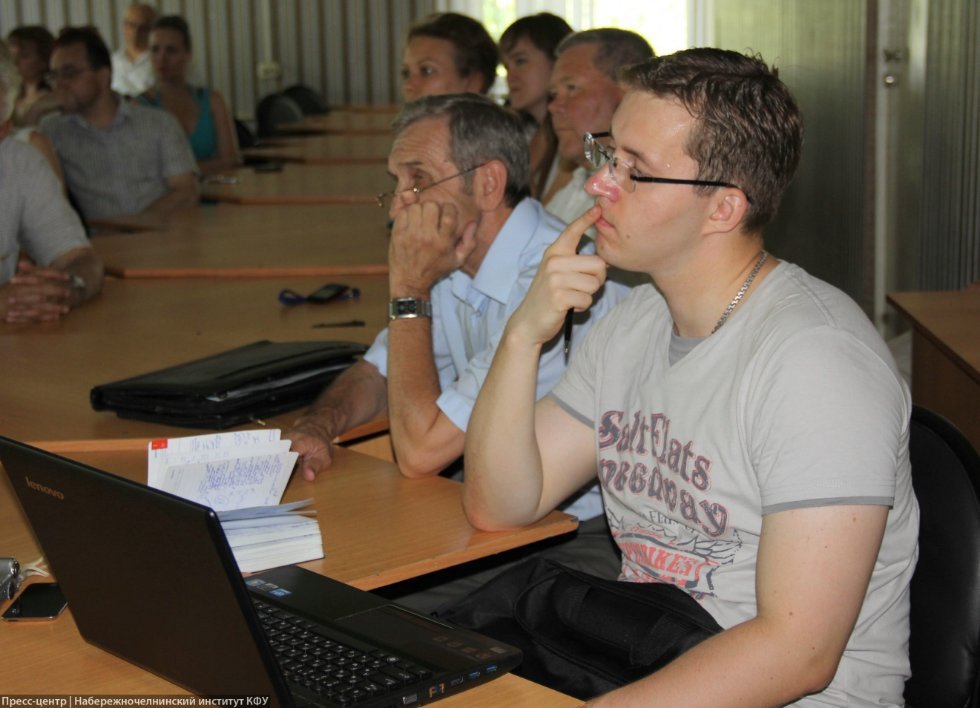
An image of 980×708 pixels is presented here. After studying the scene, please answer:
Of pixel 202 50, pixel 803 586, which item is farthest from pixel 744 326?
pixel 202 50

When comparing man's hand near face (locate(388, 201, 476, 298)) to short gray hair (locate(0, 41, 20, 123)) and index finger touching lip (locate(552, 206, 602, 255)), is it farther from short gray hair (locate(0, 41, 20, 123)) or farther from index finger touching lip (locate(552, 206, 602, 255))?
short gray hair (locate(0, 41, 20, 123))

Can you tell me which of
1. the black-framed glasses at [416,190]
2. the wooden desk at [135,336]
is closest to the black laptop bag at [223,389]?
the wooden desk at [135,336]

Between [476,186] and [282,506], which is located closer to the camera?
[282,506]

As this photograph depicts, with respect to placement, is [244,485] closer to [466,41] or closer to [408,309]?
[408,309]

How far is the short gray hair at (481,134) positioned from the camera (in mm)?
2316

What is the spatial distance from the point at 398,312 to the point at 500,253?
0.23m

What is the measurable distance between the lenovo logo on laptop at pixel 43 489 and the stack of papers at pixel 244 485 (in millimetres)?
269

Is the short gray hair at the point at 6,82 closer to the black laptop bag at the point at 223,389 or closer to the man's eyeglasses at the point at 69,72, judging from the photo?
the black laptop bag at the point at 223,389

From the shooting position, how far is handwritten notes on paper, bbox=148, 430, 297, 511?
4.99 feet

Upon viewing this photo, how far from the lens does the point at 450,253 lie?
2.29m

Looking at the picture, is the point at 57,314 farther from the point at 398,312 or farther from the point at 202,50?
the point at 202,50

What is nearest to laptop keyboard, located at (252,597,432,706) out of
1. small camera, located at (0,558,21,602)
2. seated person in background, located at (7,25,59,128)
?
small camera, located at (0,558,21,602)

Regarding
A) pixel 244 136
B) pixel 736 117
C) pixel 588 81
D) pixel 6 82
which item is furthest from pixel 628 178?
pixel 244 136

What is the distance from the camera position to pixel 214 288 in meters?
3.23
